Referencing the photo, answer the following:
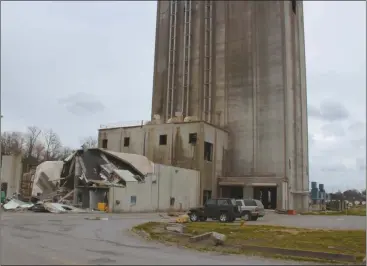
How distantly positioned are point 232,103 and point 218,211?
130ft

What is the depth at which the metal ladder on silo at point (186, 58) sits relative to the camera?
2921 inches

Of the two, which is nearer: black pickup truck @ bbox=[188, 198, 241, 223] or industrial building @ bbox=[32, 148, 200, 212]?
black pickup truck @ bbox=[188, 198, 241, 223]

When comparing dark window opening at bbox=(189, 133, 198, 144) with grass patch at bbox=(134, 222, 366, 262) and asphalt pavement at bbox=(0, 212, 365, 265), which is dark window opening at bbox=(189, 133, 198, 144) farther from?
asphalt pavement at bbox=(0, 212, 365, 265)

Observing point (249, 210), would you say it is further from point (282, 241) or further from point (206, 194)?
point (206, 194)

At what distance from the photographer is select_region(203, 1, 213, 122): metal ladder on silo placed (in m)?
71.8

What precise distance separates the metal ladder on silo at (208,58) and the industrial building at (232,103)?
170 millimetres

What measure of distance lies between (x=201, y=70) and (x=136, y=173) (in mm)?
28328

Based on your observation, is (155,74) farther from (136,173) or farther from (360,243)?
(360,243)

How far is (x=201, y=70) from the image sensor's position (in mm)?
73938

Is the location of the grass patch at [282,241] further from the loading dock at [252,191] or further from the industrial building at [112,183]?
the loading dock at [252,191]

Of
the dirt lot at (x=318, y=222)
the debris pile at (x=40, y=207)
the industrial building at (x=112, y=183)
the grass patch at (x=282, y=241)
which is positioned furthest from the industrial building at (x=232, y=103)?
the grass patch at (x=282, y=241)

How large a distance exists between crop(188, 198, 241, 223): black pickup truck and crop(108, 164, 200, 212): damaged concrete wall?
587 inches

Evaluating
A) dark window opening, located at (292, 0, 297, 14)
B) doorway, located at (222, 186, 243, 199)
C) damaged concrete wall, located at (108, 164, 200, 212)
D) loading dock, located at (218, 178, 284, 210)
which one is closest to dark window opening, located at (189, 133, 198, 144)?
damaged concrete wall, located at (108, 164, 200, 212)

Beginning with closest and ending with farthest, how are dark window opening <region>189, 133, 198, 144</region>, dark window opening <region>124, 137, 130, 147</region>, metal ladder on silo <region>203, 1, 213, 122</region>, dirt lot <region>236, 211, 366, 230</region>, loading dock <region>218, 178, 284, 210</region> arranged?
dirt lot <region>236, 211, 366, 230</region>
dark window opening <region>189, 133, 198, 144</region>
loading dock <region>218, 178, 284, 210</region>
dark window opening <region>124, 137, 130, 147</region>
metal ladder on silo <region>203, 1, 213, 122</region>
